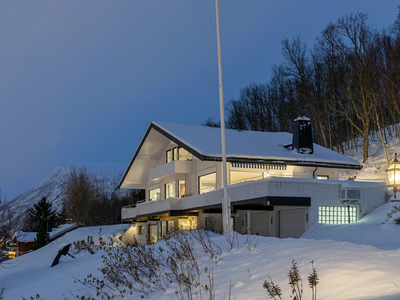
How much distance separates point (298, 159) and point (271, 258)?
65.3 ft

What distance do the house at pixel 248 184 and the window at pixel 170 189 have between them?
0.05 feet

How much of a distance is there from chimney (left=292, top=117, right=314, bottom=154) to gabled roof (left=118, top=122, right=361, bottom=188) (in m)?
0.47

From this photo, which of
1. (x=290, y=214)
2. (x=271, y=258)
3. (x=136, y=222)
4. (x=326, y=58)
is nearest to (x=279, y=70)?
(x=326, y=58)

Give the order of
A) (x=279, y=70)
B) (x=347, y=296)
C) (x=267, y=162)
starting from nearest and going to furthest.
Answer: (x=347, y=296)
(x=267, y=162)
(x=279, y=70)

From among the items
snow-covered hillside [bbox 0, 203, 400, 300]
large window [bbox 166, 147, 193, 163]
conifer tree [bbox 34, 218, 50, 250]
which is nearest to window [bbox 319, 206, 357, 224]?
snow-covered hillside [bbox 0, 203, 400, 300]

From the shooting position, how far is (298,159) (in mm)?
30531

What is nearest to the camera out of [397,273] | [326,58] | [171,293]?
[397,273]

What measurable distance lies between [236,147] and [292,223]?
680 cm

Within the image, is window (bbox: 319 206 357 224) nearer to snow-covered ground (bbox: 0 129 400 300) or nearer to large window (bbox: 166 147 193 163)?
snow-covered ground (bbox: 0 129 400 300)

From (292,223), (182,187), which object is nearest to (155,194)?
(182,187)

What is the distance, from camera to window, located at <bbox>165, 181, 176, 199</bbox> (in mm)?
37125

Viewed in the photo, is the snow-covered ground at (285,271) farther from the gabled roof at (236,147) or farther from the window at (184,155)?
the window at (184,155)

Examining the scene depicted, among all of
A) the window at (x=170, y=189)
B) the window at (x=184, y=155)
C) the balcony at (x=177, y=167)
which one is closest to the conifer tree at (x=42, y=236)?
the window at (x=170, y=189)

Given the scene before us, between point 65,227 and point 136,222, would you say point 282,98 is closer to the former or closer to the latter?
point 136,222
